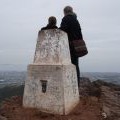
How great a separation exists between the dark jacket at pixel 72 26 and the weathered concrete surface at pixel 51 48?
0.57 meters

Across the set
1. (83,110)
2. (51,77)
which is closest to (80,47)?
(51,77)

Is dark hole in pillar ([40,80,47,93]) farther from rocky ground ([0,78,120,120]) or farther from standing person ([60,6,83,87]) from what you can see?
standing person ([60,6,83,87])

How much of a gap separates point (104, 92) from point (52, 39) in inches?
131

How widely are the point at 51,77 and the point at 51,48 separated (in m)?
0.82

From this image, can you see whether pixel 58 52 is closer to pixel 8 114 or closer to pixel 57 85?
pixel 57 85

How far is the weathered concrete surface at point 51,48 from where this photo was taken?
31.9 ft

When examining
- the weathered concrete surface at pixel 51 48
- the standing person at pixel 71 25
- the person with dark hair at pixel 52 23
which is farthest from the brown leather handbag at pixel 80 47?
the person with dark hair at pixel 52 23

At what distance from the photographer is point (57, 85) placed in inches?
370

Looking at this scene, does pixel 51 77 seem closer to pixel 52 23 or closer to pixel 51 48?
pixel 51 48

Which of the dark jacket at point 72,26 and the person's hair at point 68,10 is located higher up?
the person's hair at point 68,10

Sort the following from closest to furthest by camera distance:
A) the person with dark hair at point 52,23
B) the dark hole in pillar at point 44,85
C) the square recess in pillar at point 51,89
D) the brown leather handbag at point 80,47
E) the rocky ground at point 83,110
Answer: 1. the rocky ground at point 83,110
2. the square recess in pillar at point 51,89
3. the dark hole in pillar at point 44,85
4. the person with dark hair at point 52,23
5. the brown leather handbag at point 80,47

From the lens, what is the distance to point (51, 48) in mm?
9820

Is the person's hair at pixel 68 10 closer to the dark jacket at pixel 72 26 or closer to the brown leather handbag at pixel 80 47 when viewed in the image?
the dark jacket at pixel 72 26

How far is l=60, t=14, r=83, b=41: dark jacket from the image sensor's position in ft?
34.6
